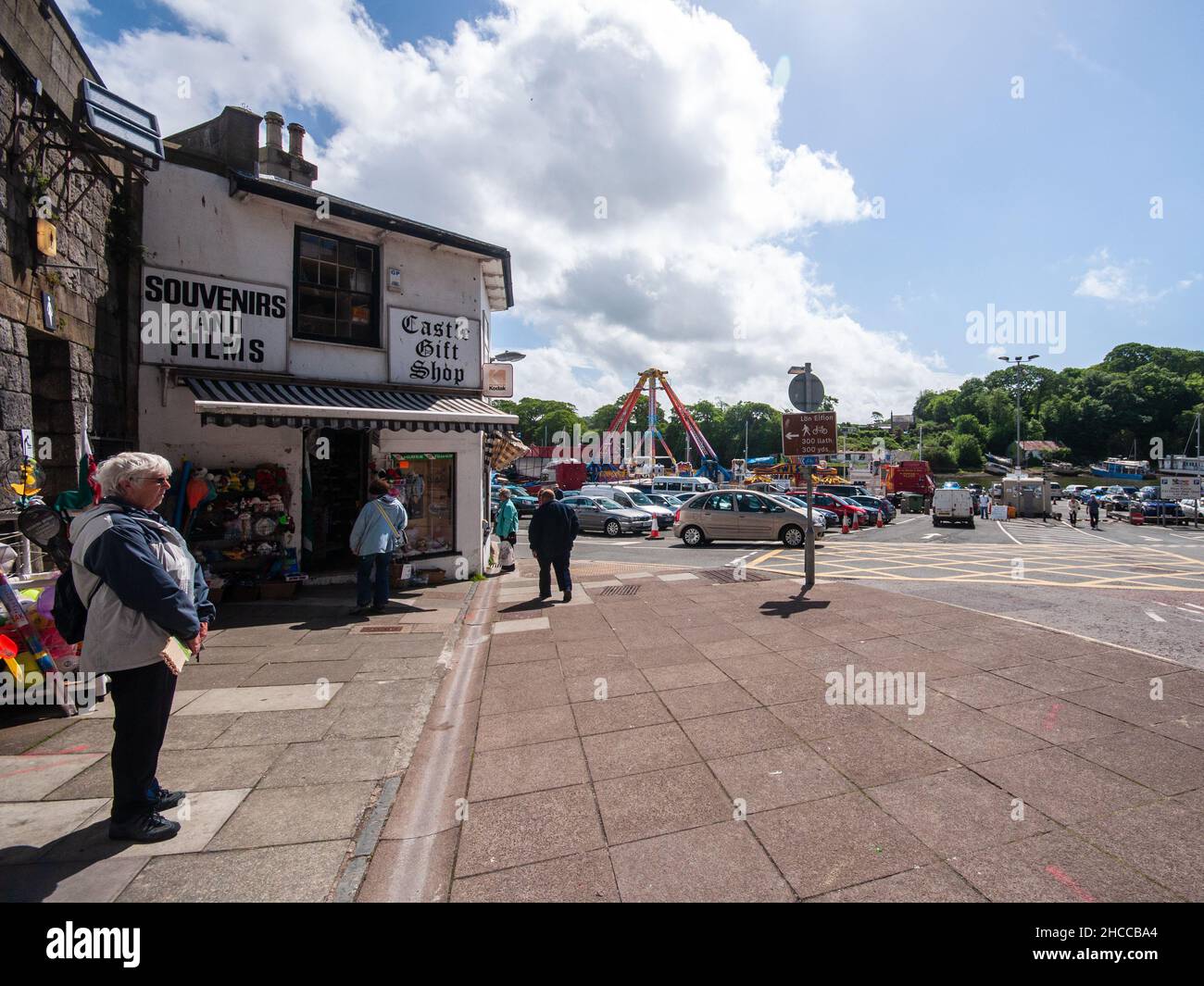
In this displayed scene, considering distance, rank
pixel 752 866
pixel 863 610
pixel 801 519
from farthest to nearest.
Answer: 1. pixel 801 519
2. pixel 863 610
3. pixel 752 866

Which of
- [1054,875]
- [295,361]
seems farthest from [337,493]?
[1054,875]

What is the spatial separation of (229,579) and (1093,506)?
3692 centimetres

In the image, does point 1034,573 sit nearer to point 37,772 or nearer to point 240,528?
point 240,528

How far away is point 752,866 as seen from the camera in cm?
282

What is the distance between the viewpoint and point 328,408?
8.75 metres

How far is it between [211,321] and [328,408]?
2.44m

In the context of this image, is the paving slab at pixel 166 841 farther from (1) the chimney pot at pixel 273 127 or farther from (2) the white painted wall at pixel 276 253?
(1) the chimney pot at pixel 273 127

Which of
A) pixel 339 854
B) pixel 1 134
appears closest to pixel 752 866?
pixel 339 854

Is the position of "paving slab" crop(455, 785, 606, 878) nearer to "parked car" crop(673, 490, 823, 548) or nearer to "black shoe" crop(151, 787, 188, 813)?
"black shoe" crop(151, 787, 188, 813)

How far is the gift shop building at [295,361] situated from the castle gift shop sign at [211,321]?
0.06 ft

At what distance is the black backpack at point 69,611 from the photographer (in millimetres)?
3113

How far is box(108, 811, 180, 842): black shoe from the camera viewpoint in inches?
120
